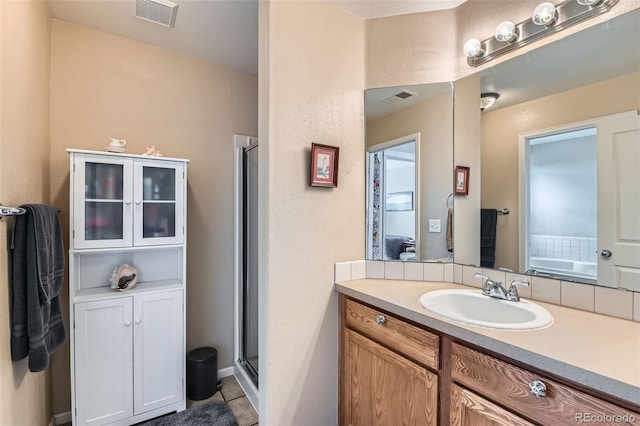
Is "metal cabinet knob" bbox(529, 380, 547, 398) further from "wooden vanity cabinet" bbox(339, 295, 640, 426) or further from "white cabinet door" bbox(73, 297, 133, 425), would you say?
"white cabinet door" bbox(73, 297, 133, 425)

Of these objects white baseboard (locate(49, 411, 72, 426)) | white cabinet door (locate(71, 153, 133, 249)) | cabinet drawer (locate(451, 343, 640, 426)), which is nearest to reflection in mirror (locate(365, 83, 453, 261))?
cabinet drawer (locate(451, 343, 640, 426))

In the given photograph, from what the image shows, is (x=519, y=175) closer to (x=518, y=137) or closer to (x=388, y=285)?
(x=518, y=137)

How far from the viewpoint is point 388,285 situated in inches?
62.0

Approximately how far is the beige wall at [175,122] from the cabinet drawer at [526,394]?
191 centimetres

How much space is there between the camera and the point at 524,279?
1337mm

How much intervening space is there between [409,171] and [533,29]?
0.84 m

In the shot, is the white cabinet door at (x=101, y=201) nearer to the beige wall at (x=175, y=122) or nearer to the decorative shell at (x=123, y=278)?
the decorative shell at (x=123, y=278)

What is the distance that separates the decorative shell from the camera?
184cm

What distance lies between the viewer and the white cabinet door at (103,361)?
1675mm

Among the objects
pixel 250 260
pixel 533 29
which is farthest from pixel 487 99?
pixel 250 260

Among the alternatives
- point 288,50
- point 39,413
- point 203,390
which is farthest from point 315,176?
point 39,413

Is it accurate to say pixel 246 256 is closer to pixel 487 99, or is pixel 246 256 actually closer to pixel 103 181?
pixel 103 181

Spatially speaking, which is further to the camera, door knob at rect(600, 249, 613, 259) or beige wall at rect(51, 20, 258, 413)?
beige wall at rect(51, 20, 258, 413)

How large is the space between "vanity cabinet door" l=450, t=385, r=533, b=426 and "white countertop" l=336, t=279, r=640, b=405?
0.18 m
